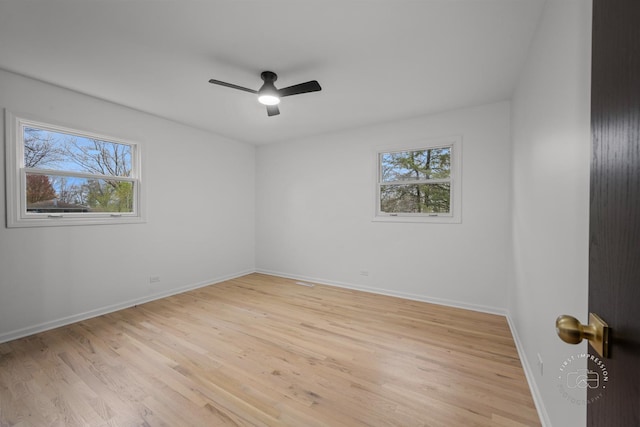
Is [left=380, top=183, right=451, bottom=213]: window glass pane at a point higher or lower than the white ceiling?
lower

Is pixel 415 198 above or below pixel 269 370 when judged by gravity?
above

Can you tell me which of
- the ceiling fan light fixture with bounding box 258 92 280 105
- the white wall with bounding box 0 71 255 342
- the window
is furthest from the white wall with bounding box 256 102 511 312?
the window

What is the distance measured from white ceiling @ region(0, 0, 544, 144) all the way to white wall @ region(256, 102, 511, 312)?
625 millimetres

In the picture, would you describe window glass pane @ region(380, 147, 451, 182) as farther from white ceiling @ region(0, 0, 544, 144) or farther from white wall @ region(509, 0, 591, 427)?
white wall @ region(509, 0, 591, 427)

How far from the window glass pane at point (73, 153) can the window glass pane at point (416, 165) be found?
12.1 feet

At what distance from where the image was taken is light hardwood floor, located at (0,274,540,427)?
167 centimetres

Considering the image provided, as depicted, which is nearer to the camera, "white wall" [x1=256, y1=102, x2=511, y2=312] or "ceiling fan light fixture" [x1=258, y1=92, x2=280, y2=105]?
"ceiling fan light fixture" [x1=258, y1=92, x2=280, y2=105]

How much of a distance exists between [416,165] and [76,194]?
14.4 feet

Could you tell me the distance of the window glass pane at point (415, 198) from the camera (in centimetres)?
365

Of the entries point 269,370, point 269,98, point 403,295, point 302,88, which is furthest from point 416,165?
point 269,370

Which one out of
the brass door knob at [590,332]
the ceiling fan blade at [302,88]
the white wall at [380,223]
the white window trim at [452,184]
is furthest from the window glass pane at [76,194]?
the brass door knob at [590,332]

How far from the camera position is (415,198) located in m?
3.87

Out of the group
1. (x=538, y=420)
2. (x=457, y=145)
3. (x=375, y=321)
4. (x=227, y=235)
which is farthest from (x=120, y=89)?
(x=538, y=420)

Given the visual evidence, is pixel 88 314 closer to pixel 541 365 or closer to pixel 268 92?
pixel 268 92
